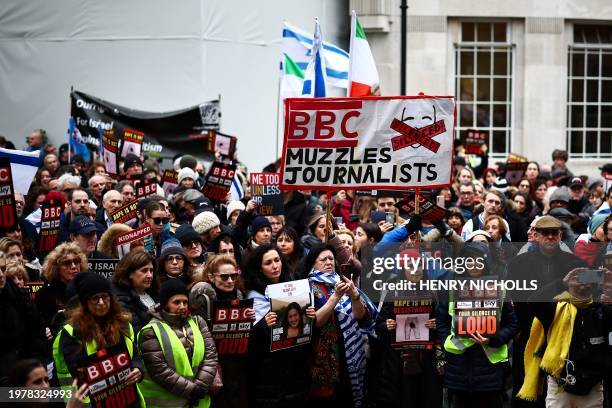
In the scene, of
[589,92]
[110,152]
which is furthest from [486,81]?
[110,152]

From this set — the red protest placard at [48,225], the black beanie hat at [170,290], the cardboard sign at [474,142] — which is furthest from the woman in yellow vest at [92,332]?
the cardboard sign at [474,142]

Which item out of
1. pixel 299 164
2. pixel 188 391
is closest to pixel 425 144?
pixel 299 164

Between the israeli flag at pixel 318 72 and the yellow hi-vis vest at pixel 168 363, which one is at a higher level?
the israeli flag at pixel 318 72

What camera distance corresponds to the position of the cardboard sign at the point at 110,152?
600 inches

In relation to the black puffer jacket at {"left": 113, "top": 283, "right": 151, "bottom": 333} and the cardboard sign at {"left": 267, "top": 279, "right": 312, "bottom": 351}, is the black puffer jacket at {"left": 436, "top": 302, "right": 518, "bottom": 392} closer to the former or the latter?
the cardboard sign at {"left": 267, "top": 279, "right": 312, "bottom": 351}

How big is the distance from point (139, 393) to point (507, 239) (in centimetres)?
533

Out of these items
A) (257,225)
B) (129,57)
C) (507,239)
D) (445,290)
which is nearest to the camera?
(445,290)

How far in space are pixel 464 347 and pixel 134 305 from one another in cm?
253

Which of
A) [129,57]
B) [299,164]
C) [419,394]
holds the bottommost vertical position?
[419,394]

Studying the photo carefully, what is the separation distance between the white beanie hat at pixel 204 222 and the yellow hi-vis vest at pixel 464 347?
108 inches

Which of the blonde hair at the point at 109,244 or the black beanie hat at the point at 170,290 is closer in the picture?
the black beanie hat at the point at 170,290

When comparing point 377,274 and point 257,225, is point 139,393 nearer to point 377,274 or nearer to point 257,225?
point 377,274

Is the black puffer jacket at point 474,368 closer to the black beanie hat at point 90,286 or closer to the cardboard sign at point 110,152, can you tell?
the black beanie hat at point 90,286

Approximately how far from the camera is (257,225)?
10602 mm
